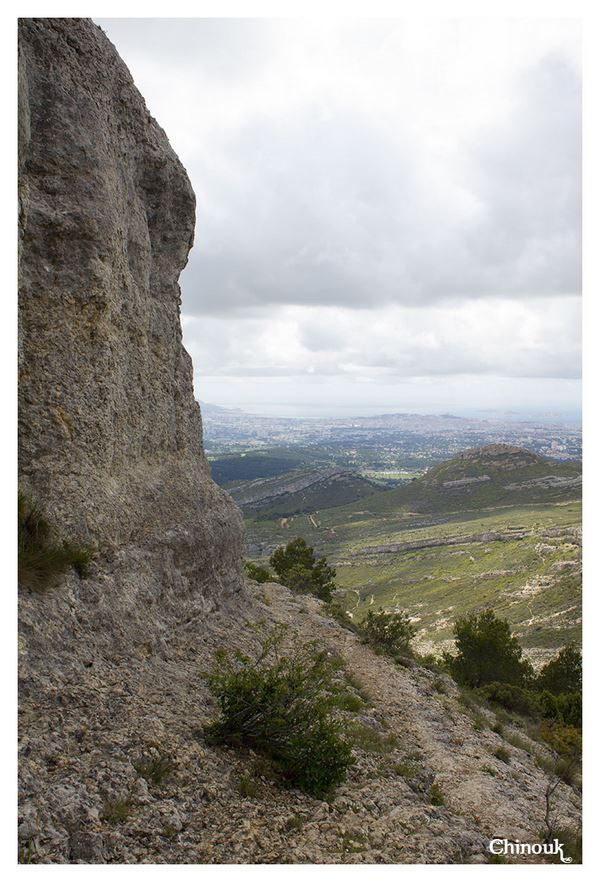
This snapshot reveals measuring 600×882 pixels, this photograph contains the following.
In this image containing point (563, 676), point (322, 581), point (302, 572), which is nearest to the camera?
point (563, 676)

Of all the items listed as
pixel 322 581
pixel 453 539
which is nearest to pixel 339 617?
pixel 322 581

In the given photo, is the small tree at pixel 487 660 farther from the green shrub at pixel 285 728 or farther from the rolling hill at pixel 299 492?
the rolling hill at pixel 299 492

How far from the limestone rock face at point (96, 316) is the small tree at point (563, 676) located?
19942 millimetres

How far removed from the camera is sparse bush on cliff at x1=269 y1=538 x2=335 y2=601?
1055 inches

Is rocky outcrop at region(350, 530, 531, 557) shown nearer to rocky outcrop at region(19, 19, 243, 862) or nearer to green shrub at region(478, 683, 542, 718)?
green shrub at region(478, 683, 542, 718)

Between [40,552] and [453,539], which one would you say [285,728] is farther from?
[453,539]

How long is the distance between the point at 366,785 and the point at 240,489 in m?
179

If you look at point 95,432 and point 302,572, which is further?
point 302,572

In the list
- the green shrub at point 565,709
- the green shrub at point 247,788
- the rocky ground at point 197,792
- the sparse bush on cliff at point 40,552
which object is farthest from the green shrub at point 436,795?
the green shrub at point 565,709

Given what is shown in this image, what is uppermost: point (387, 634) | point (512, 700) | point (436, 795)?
point (436, 795)

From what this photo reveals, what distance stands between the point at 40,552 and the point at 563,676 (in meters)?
25.4

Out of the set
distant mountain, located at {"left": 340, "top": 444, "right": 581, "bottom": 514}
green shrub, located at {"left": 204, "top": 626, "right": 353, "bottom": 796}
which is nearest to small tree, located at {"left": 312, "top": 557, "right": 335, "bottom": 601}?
green shrub, located at {"left": 204, "top": 626, "right": 353, "bottom": 796}

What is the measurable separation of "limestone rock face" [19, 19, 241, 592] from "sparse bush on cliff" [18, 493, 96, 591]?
1.23 ft

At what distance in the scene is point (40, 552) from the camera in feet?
26.8
